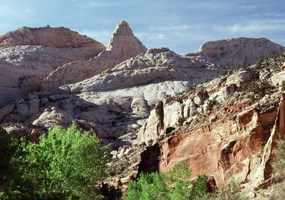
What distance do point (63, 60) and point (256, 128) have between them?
388 feet

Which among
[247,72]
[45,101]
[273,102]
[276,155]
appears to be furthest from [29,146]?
[45,101]

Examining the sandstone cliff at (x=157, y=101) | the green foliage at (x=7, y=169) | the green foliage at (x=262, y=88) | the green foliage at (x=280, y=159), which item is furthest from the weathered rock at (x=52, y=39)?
the green foliage at (x=7, y=169)

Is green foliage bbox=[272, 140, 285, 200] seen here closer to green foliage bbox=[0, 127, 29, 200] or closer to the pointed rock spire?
green foliage bbox=[0, 127, 29, 200]

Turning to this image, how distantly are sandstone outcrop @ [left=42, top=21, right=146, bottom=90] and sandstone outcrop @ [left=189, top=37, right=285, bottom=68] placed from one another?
70.8ft

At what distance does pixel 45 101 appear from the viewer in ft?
376

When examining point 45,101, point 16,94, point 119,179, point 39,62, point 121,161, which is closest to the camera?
point 119,179

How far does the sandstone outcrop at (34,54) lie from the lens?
134 meters

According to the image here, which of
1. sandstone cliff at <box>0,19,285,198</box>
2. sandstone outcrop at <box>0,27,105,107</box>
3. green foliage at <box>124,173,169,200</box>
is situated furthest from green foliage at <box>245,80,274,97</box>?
sandstone outcrop at <box>0,27,105,107</box>

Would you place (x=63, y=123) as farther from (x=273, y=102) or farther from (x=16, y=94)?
(x=273, y=102)

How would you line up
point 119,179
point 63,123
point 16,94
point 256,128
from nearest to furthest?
point 256,128
point 119,179
point 63,123
point 16,94

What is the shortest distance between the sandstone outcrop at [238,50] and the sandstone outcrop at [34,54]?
34964 millimetres

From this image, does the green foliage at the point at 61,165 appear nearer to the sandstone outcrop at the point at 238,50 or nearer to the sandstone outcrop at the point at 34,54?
the sandstone outcrop at the point at 34,54

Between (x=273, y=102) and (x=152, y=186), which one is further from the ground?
(x=273, y=102)

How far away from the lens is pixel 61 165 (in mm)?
40219
